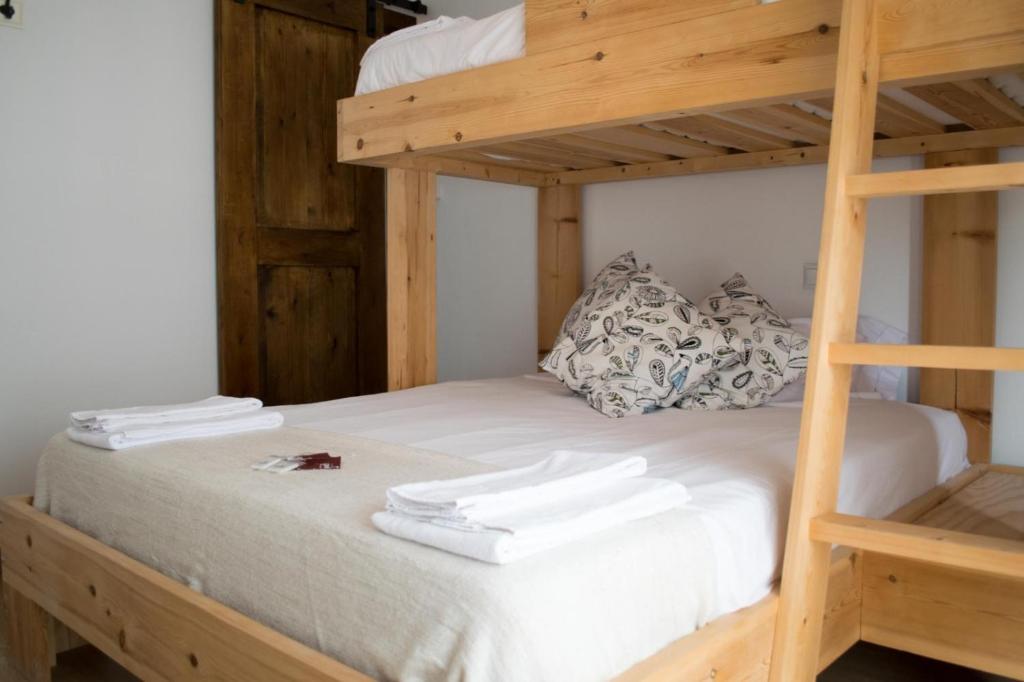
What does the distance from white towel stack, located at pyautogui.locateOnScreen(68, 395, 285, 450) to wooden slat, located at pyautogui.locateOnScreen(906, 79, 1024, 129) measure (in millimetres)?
1650

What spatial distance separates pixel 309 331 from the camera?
12.3 feet

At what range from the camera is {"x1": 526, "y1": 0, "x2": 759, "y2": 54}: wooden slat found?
1.69m

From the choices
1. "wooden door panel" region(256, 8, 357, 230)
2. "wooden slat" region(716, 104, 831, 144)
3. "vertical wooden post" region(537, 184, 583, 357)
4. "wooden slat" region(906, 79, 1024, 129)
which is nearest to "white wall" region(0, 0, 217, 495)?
"wooden door panel" region(256, 8, 357, 230)

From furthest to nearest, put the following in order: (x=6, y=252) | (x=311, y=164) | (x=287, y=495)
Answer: (x=311, y=164)
(x=6, y=252)
(x=287, y=495)

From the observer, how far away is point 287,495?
4.59 feet

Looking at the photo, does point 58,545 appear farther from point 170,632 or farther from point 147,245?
point 147,245

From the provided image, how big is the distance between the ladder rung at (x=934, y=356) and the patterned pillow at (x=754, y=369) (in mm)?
978

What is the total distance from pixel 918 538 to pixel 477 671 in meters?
0.67

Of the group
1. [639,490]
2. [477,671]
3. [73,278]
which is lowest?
[477,671]

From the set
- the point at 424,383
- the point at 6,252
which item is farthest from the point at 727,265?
the point at 6,252

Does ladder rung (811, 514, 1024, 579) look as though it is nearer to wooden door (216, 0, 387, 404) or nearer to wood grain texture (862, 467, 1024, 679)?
wood grain texture (862, 467, 1024, 679)

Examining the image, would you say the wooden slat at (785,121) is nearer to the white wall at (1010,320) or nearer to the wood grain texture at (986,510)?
the white wall at (1010,320)

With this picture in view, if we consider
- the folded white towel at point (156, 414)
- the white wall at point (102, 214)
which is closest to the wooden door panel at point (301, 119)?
the white wall at point (102, 214)

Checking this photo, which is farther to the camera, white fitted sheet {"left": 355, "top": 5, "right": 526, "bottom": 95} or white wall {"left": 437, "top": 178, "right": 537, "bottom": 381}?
white wall {"left": 437, "top": 178, "right": 537, "bottom": 381}
